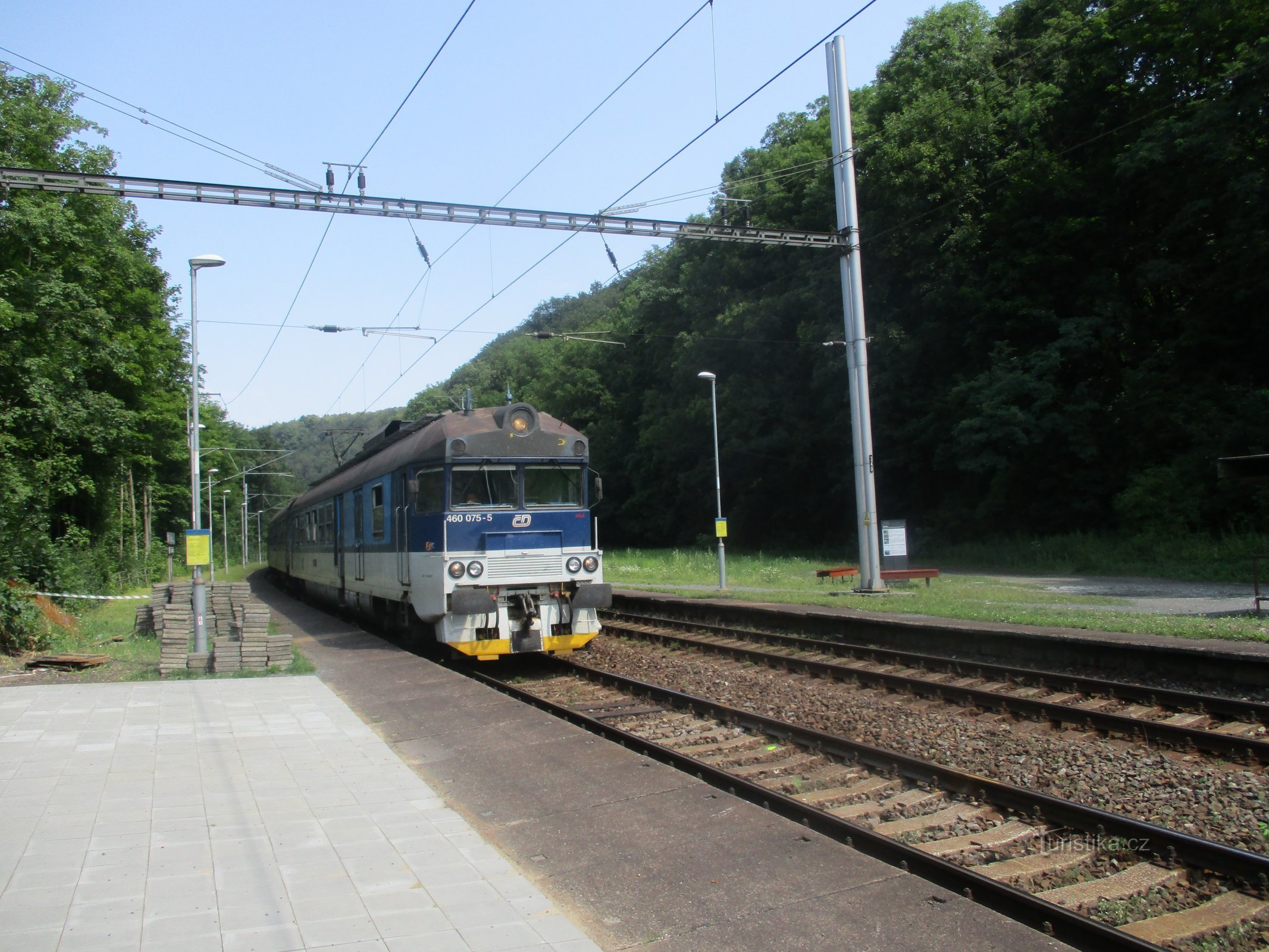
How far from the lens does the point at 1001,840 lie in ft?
18.0

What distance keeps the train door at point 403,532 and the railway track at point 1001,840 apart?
5426 millimetres

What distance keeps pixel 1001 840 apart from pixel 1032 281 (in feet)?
107

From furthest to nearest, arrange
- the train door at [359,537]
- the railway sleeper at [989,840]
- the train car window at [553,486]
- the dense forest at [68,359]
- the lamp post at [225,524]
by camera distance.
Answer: the lamp post at [225,524] → the dense forest at [68,359] → the train door at [359,537] → the train car window at [553,486] → the railway sleeper at [989,840]

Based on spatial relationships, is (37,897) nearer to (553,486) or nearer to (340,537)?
(553,486)

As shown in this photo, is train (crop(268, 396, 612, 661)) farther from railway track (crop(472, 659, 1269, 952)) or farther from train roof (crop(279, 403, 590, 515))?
railway track (crop(472, 659, 1269, 952))

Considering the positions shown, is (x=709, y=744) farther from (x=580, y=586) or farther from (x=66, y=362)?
(x=66, y=362)

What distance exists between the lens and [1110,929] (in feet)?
13.3

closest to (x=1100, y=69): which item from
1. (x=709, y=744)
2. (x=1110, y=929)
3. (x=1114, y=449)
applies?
(x=1114, y=449)

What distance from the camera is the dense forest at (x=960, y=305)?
26.2 meters

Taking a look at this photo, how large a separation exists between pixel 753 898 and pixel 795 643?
31.5ft

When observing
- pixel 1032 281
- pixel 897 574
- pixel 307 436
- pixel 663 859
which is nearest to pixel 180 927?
pixel 663 859

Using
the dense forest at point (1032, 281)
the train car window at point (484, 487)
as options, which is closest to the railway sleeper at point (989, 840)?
the train car window at point (484, 487)

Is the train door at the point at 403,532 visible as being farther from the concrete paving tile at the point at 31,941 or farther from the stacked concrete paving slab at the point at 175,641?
the concrete paving tile at the point at 31,941

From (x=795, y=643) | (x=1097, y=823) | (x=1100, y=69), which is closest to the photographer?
(x=1097, y=823)
